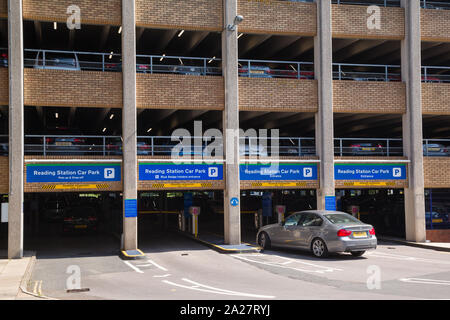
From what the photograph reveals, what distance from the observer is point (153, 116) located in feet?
76.3

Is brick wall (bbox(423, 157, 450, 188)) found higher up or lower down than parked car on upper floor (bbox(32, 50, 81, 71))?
lower down

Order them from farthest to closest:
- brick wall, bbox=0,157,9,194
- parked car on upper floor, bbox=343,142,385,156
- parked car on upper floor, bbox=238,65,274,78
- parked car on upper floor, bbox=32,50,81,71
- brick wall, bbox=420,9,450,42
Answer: parked car on upper floor, bbox=343,142,385,156
brick wall, bbox=420,9,450,42
parked car on upper floor, bbox=238,65,274,78
parked car on upper floor, bbox=32,50,81,71
brick wall, bbox=0,157,9,194

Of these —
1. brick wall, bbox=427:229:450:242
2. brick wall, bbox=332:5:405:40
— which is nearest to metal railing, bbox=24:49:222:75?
brick wall, bbox=332:5:405:40

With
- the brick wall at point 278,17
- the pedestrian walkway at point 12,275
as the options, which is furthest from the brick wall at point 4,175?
the brick wall at point 278,17

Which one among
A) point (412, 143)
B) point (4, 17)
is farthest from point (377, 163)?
point (4, 17)

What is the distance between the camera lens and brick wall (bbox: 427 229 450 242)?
788 inches

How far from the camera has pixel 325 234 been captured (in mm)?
14188

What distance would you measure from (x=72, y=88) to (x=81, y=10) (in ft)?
9.40

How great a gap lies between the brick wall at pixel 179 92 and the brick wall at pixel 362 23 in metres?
5.57

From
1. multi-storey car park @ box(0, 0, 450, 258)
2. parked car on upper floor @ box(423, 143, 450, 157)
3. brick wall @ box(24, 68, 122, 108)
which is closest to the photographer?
brick wall @ box(24, 68, 122, 108)

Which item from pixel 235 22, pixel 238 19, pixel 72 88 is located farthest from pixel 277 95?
pixel 72 88

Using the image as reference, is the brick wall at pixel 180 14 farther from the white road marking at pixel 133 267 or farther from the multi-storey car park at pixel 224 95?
the white road marking at pixel 133 267

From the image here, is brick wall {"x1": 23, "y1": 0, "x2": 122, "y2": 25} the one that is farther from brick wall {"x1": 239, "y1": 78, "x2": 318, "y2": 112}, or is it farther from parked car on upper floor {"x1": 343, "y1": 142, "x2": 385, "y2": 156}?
parked car on upper floor {"x1": 343, "y1": 142, "x2": 385, "y2": 156}

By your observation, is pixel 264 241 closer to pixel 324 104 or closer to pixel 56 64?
pixel 324 104
